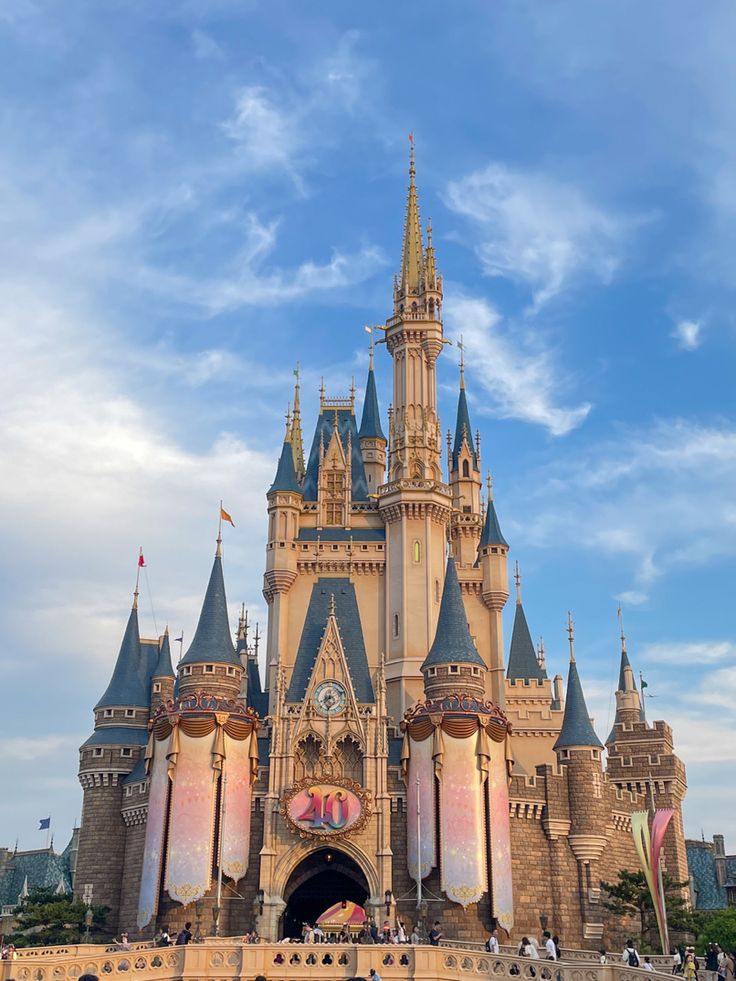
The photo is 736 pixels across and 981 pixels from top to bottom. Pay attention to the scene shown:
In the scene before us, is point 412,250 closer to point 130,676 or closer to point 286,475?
point 286,475

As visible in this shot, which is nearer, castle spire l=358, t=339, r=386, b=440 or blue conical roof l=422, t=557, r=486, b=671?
blue conical roof l=422, t=557, r=486, b=671

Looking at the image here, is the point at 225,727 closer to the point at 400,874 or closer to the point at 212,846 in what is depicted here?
the point at 212,846

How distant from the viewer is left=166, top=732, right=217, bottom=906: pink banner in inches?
1901

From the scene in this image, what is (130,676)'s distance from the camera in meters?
61.0

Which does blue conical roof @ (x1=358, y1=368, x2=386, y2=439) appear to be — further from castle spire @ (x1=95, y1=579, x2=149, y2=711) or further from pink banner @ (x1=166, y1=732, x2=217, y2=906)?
pink banner @ (x1=166, y1=732, x2=217, y2=906)

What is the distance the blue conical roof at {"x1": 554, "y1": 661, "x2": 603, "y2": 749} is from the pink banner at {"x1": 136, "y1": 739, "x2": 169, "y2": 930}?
18405 millimetres

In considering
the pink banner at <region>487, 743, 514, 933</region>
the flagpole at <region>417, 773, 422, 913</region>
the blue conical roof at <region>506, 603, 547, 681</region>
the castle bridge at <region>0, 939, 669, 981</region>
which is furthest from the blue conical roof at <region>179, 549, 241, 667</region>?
the blue conical roof at <region>506, 603, 547, 681</region>

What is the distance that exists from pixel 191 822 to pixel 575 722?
18.7 m

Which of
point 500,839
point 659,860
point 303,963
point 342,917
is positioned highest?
point 500,839

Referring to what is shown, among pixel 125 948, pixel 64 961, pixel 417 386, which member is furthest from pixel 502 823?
pixel 417 386

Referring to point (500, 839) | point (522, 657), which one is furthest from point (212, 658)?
point (522, 657)

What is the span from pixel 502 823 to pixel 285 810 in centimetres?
924

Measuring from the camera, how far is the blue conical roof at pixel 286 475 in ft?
213

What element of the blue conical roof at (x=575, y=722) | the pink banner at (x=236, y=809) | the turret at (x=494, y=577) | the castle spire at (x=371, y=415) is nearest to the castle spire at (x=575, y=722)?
the blue conical roof at (x=575, y=722)
